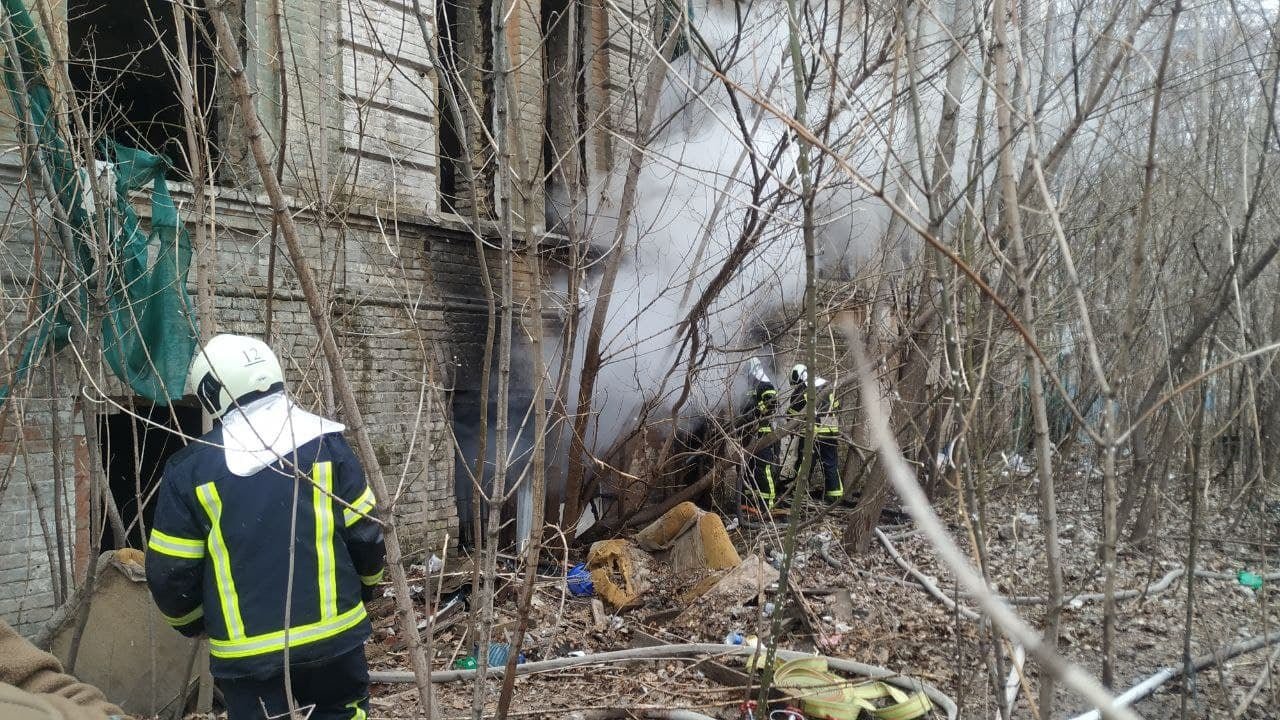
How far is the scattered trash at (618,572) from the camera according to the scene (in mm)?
5578

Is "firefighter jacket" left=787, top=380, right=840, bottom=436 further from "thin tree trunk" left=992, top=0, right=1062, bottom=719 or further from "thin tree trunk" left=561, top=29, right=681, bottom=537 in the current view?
"thin tree trunk" left=992, top=0, right=1062, bottom=719

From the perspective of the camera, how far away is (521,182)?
99.1 inches

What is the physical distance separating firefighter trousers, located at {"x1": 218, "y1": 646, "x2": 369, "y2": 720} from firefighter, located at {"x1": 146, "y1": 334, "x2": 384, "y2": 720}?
12 mm

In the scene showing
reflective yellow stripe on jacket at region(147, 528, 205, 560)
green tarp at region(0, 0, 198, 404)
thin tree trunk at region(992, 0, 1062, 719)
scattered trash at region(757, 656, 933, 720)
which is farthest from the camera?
green tarp at region(0, 0, 198, 404)

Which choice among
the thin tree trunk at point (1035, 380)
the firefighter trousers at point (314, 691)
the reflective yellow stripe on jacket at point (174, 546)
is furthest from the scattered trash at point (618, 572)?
the thin tree trunk at point (1035, 380)

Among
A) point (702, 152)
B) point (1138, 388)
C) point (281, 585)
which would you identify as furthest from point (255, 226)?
point (1138, 388)

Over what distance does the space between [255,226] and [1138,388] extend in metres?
7.71

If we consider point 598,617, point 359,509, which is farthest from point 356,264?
point 359,509

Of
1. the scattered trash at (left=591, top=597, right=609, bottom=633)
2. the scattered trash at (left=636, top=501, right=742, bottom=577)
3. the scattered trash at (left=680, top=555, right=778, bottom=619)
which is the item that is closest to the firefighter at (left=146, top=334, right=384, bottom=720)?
the scattered trash at (left=591, top=597, right=609, bottom=633)

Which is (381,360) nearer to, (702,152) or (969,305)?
(702,152)

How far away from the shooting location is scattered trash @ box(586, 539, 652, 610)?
558cm

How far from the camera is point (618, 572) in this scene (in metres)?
5.85

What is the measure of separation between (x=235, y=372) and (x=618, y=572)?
3.69 m

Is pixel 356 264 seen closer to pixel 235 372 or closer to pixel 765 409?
pixel 765 409
